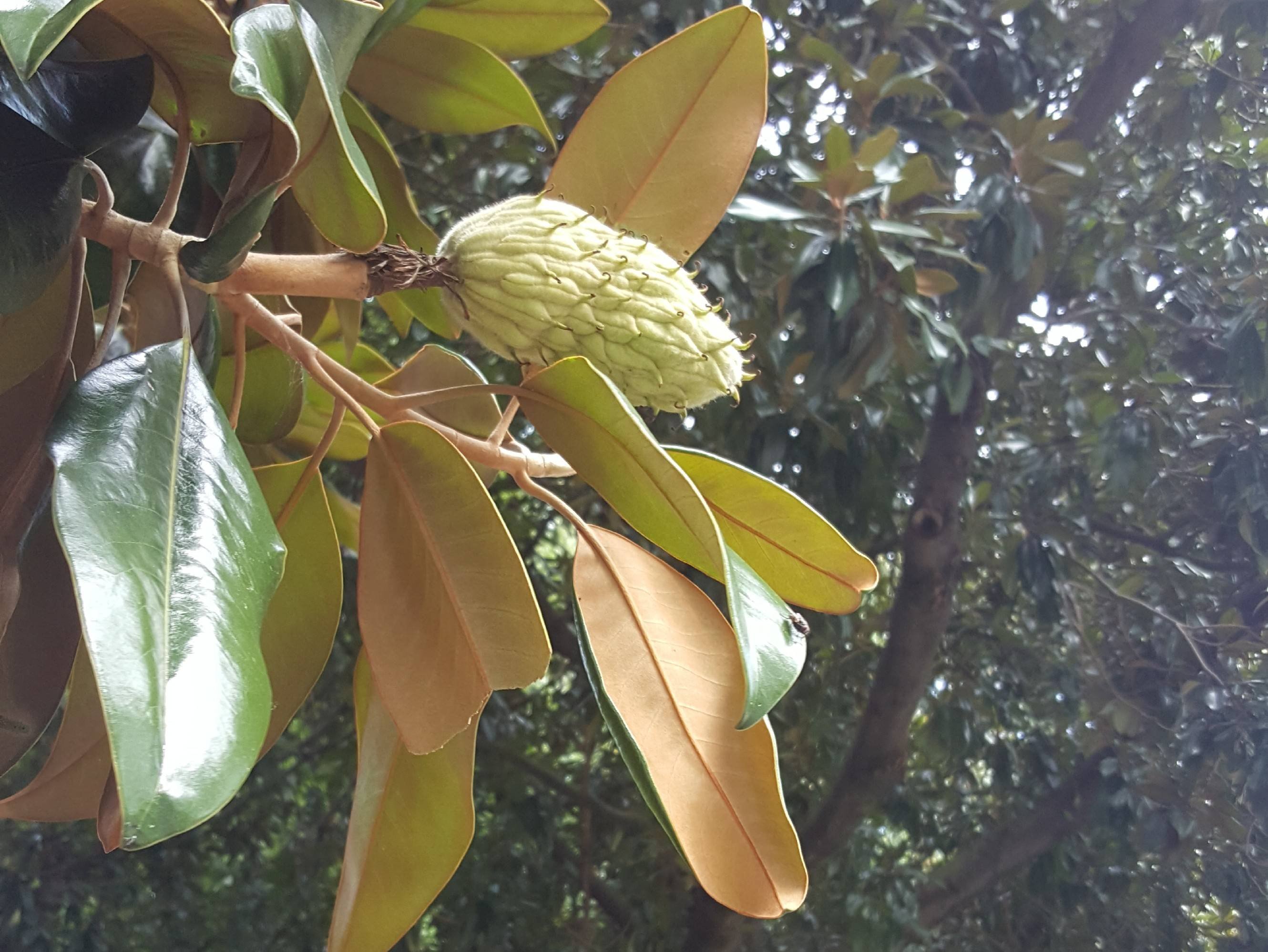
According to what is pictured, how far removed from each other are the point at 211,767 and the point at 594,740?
5.08 ft

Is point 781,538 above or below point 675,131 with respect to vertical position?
below

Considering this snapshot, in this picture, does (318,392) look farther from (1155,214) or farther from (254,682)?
(1155,214)

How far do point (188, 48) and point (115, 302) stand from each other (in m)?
0.09

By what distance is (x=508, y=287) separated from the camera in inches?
13.1

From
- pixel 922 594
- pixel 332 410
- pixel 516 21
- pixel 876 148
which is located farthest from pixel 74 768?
pixel 922 594

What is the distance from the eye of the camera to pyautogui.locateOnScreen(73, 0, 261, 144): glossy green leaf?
285mm

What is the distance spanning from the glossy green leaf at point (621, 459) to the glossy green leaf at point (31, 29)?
0.47ft

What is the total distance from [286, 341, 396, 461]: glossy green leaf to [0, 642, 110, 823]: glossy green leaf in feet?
0.88

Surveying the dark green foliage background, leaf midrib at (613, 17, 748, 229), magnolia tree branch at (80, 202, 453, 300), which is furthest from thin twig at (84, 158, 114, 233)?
the dark green foliage background

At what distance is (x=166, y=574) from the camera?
0.21 m

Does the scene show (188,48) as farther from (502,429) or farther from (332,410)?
(332,410)

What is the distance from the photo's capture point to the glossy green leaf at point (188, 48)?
0.93 ft

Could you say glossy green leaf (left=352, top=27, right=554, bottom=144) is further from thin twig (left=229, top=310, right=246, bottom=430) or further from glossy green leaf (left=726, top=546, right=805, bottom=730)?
glossy green leaf (left=726, top=546, right=805, bottom=730)

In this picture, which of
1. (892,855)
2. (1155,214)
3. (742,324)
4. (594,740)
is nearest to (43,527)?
(742,324)
